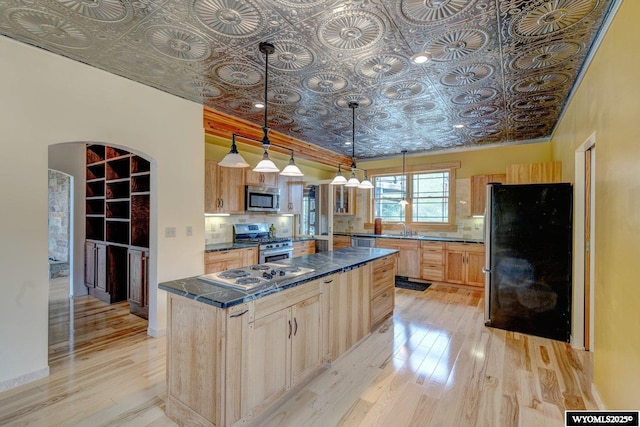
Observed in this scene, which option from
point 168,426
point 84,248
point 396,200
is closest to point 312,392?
point 168,426

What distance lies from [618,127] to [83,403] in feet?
13.5

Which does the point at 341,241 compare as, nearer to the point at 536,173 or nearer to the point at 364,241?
the point at 364,241

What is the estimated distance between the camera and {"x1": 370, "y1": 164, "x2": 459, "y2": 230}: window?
6285mm

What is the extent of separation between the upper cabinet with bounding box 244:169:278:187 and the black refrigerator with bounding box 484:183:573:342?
3513mm

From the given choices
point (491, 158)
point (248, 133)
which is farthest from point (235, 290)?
point (491, 158)

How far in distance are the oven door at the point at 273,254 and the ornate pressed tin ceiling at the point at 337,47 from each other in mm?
2315

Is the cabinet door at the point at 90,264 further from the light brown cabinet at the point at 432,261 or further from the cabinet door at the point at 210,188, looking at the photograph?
the light brown cabinet at the point at 432,261

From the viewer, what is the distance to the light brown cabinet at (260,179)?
503 cm

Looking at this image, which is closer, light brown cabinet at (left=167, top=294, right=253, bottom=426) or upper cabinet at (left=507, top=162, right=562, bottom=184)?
light brown cabinet at (left=167, top=294, right=253, bottom=426)

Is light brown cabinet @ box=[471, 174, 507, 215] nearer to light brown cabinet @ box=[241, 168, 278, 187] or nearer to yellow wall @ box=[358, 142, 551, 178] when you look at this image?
yellow wall @ box=[358, 142, 551, 178]

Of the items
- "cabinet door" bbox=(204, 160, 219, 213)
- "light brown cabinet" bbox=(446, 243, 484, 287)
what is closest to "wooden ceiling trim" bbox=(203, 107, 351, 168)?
"cabinet door" bbox=(204, 160, 219, 213)

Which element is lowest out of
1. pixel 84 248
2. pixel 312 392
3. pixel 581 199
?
pixel 312 392

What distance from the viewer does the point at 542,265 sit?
335 centimetres

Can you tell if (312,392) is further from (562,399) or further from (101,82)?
(101,82)
